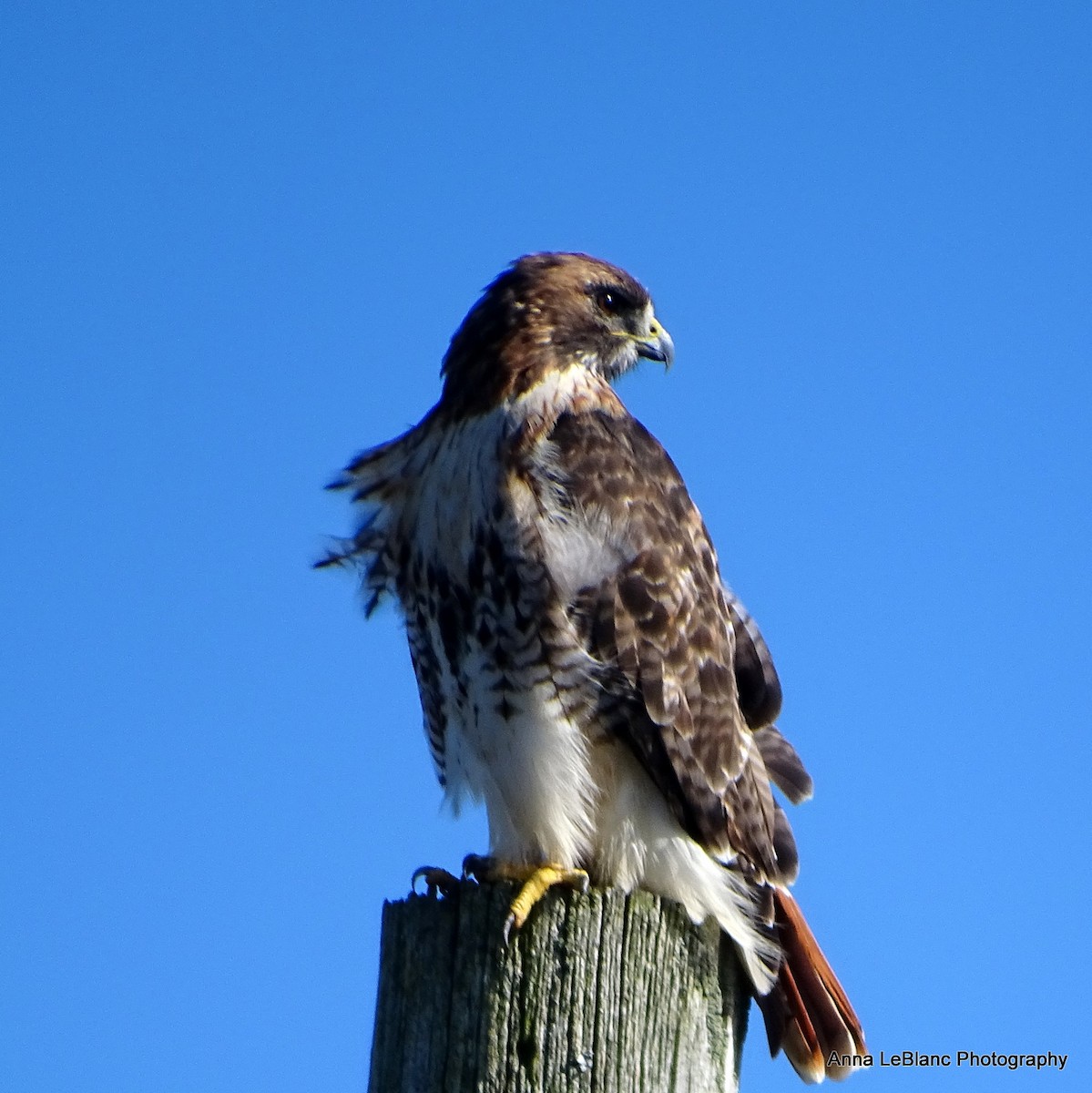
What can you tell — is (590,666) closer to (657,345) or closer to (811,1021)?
(811,1021)

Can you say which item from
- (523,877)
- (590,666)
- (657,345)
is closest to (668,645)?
(590,666)

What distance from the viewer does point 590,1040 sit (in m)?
2.54

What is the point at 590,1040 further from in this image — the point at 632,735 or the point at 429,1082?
the point at 632,735

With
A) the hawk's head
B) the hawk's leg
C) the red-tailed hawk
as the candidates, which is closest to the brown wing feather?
the red-tailed hawk

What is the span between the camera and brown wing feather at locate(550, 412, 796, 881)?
12.3 ft

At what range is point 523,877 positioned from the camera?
11.5 ft

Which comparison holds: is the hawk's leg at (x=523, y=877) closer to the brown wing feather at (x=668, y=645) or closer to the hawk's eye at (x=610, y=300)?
the brown wing feather at (x=668, y=645)

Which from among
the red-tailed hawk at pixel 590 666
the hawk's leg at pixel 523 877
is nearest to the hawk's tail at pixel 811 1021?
the red-tailed hawk at pixel 590 666

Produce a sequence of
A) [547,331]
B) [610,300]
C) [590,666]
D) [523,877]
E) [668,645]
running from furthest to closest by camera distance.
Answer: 1. [610,300]
2. [547,331]
3. [668,645]
4. [590,666]
5. [523,877]

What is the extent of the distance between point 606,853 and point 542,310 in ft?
5.30

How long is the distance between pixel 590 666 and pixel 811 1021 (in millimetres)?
993

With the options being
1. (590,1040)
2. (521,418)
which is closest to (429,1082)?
(590,1040)

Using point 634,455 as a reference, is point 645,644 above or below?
below

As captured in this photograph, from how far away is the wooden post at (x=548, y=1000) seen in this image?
2.51 meters
